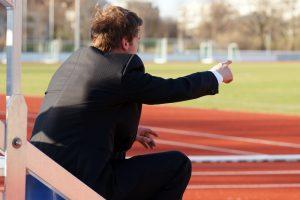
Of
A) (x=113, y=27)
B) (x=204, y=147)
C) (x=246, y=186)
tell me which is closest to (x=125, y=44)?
(x=113, y=27)

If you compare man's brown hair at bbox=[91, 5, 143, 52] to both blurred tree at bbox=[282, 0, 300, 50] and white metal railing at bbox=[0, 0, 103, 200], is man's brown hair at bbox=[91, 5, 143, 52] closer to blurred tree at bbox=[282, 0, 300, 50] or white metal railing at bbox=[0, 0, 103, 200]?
white metal railing at bbox=[0, 0, 103, 200]

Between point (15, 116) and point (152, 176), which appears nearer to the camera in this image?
point (15, 116)

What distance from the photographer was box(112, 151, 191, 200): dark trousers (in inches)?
175

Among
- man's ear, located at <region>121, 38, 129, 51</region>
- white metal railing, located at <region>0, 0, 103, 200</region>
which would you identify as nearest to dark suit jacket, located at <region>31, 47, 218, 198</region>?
man's ear, located at <region>121, 38, 129, 51</region>

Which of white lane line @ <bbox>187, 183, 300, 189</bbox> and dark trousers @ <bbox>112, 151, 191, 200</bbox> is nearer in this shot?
dark trousers @ <bbox>112, 151, 191, 200</bbox>

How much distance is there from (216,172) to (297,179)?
35.0 inches

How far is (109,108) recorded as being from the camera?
4.38 m

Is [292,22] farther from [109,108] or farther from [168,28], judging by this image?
[109,108]

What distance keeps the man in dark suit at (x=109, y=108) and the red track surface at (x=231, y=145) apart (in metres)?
3.03

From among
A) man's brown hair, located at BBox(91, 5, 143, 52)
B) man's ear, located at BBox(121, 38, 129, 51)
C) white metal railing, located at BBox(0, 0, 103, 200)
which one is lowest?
white metal railing, located at BBox(0, 0, 103, 200)

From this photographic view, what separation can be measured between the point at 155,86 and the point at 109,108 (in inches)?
10.1

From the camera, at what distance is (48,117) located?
4434 mm

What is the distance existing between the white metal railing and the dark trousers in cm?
39

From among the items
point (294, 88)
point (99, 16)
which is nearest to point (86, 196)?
point (99, 16)
